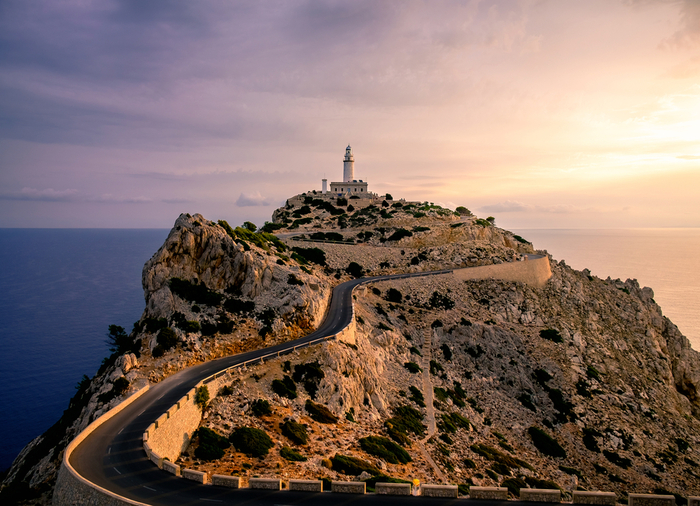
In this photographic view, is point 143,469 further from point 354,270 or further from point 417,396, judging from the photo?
point 354,270

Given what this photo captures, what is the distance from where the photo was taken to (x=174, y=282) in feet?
114

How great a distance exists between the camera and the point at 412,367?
3925cm

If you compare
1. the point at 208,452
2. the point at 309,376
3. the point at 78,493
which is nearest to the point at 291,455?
the point at 208,452

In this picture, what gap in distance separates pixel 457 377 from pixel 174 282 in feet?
103

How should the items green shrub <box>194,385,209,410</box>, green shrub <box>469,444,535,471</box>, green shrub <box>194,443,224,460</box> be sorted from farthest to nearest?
1. green shrub <box>469,444,535,471</box>
2. green shrub <box>194,385,209,410</box>
3. green shrub <box>194,443,224,460</box>

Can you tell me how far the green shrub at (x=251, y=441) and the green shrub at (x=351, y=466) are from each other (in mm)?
3811

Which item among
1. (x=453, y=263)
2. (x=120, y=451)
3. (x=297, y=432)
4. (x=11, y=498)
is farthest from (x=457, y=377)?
(x=11, y=498)

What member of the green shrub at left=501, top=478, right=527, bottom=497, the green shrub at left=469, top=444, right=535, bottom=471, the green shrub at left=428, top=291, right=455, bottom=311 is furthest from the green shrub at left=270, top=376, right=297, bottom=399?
the green shrub at left=428, top=291, right=455, bottom=311

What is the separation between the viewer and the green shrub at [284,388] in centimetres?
2622

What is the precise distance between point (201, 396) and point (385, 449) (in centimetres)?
1218

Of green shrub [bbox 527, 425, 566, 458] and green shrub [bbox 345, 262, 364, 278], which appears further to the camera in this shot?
green shrub [bbox 345, 262, 364, 278]

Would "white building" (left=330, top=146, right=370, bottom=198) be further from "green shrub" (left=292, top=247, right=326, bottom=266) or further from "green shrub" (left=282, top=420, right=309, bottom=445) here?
"green shrub" (left=282, top=420, right=309, bottom=445)

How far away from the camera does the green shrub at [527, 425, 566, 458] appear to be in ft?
111

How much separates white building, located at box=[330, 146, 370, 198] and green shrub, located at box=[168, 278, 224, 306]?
67.5 meters
